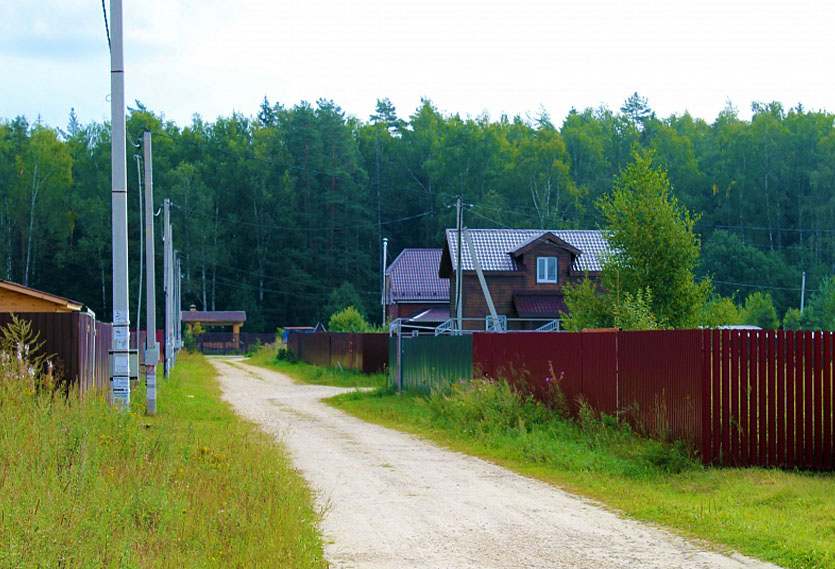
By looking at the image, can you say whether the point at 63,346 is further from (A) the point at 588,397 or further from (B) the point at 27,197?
(B) the point at 27,197

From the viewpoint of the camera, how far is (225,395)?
29828 mm

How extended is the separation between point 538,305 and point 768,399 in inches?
1460

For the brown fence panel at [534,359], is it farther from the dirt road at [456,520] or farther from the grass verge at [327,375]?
the grass verge at [327,375]

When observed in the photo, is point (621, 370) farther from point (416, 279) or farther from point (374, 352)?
point (416, 279)

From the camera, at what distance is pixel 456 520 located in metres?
9.90

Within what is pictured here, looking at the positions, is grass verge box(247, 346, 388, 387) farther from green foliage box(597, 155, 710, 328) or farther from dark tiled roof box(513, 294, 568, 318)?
dark tiled roof box(513, 294, 568, 318)

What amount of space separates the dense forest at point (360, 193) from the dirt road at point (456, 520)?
68.8 metres

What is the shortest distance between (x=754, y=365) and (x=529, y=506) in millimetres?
3642

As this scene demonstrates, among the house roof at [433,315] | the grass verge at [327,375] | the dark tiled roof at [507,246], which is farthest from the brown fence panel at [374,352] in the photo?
the house roof at [433,315]

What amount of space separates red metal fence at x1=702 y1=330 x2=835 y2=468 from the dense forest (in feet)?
227

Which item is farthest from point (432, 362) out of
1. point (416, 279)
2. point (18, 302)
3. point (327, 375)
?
point (416, 279)

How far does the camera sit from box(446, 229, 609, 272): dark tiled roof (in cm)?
4997

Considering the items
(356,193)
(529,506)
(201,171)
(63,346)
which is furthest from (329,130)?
(529,506)

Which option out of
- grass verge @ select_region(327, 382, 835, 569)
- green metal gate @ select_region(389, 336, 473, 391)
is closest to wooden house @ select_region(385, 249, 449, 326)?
green metal gate @ select_region(389, 336, 473, 391)
